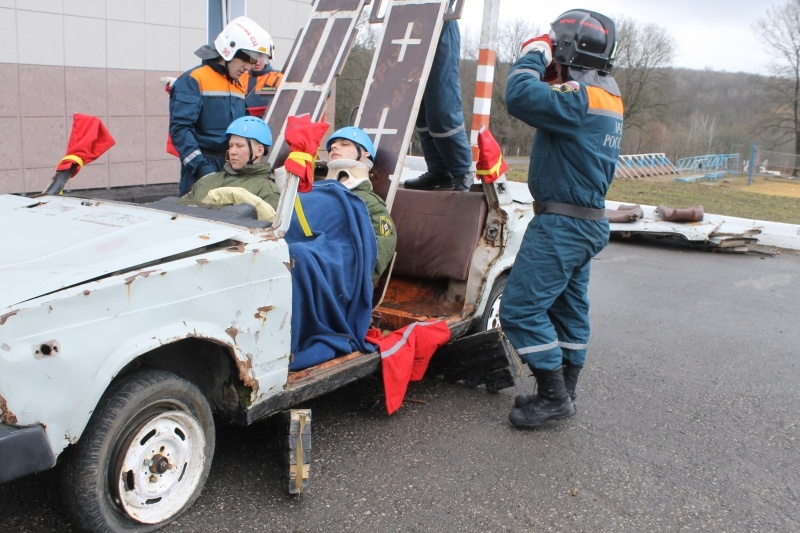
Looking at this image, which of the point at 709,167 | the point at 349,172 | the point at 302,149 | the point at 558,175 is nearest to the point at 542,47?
the point at 558,175

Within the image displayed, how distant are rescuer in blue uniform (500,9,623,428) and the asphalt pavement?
0.39 m

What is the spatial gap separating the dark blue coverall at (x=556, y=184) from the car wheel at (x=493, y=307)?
681 mm

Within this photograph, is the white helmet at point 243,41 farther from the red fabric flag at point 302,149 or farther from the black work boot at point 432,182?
the red fabric flag at point 302,149

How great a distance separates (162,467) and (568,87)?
8.82 feet

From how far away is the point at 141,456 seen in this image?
111 inches

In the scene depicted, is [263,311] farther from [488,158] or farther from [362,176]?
[488,158]

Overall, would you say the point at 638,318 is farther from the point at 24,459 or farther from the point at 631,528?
the point at 24,459

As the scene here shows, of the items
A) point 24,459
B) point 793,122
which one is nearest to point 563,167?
point 24,459

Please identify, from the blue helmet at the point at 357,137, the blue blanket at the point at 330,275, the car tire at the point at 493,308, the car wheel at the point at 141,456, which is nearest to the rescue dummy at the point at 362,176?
the blue helmet at the point at 357,137

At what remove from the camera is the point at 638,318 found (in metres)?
6.54

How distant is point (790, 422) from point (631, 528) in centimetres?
180

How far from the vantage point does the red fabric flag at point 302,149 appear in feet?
10.9

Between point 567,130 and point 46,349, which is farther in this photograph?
point 567,130

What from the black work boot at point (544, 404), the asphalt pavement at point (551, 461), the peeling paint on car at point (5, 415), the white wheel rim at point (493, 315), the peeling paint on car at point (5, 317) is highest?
the peeling paint on car at point (5, 317)
